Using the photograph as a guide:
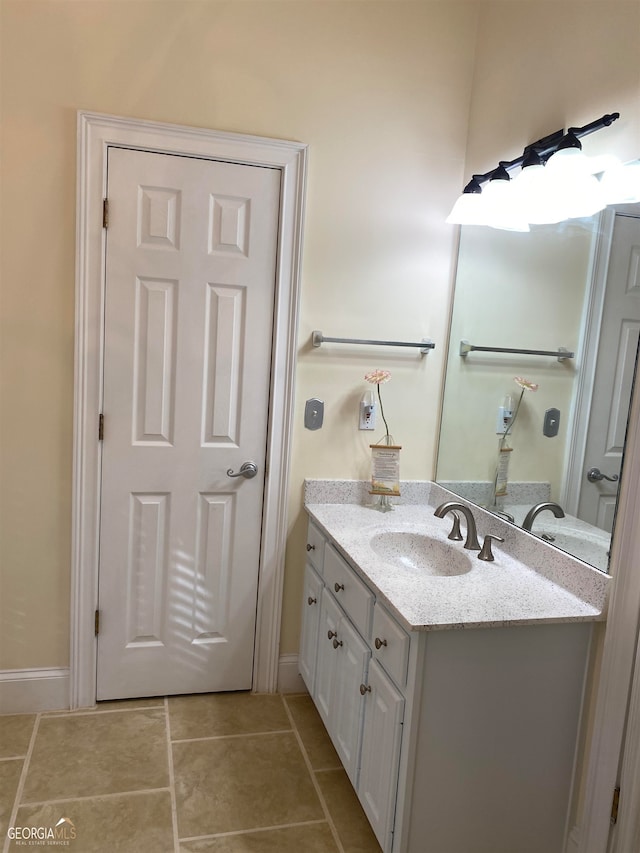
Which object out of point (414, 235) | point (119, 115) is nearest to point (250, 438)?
point (414, 235)

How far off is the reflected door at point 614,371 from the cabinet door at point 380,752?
733 millimetres

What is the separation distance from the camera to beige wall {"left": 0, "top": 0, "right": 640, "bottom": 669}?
2.23 meters

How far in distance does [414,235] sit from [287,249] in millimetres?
524

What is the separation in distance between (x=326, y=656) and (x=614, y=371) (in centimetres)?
135

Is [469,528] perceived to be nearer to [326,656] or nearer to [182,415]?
[326,656]

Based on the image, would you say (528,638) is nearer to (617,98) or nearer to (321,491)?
(321,491)

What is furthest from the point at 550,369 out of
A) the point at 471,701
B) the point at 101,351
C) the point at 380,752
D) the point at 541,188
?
the point at 101,351

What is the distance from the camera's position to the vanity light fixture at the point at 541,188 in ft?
6.06

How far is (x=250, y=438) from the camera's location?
102 inches

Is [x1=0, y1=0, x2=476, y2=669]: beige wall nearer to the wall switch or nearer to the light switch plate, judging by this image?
the wall switch

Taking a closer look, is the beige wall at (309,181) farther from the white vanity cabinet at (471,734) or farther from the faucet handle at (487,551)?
the white vanity cabinet at (471,734)

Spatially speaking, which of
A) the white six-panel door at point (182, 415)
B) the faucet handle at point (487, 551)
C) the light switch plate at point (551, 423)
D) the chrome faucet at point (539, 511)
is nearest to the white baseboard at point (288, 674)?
the white six-panel door at point (182, 415)

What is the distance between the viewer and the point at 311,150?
248cm

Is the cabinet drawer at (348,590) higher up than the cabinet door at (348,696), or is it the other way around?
the cabinet drawer at (348,590)
